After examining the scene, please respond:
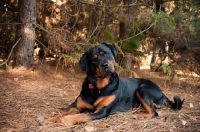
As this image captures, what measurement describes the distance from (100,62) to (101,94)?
516 millimetres

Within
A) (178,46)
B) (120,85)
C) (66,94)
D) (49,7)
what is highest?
(49,7)

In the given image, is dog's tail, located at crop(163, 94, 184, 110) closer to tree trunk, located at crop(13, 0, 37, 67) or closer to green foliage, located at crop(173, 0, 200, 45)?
green foliage, located at crop(173, 0, 200, 45)

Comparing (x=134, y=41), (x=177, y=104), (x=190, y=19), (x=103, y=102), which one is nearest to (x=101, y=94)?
(x=103, y=102)

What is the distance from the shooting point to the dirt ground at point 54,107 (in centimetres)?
348

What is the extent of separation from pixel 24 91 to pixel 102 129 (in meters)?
2.49

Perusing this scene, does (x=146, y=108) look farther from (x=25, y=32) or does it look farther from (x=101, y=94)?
(x=25, y=32)

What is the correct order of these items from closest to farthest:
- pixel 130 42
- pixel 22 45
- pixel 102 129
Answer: pixel 102 129
pixel 22 45
pixel 130 42

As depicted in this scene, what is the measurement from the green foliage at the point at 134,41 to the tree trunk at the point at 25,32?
2.66 meters

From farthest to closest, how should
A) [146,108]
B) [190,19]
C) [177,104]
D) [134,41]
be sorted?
[190,19] → [134,41] → [177,104] → [146,108]

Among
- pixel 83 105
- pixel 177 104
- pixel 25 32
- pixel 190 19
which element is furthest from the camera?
pixel 190 19

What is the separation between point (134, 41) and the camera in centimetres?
756

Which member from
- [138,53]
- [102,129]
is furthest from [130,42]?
[102,129]

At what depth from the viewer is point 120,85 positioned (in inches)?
173

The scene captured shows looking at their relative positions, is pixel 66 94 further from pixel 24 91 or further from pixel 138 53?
pixel 138 53
